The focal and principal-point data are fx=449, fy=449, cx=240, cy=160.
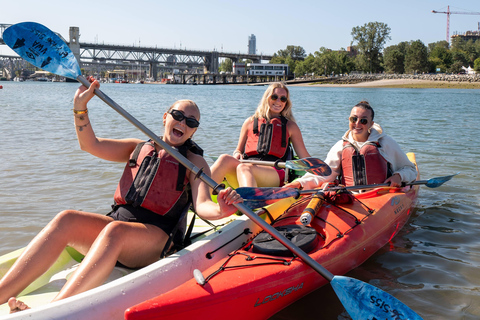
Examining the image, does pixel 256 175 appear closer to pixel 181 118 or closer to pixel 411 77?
pixel 181 118

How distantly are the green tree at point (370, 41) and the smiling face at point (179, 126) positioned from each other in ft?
271

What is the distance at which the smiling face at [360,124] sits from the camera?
431 cm

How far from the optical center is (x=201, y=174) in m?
2.67

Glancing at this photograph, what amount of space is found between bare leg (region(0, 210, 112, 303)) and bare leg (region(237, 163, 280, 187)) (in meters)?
1.62

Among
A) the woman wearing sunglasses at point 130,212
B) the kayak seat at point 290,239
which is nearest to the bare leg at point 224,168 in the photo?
the kayak seat at point 290,239

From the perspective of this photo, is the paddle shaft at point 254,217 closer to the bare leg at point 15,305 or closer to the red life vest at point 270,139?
the bare leg at point 15,305

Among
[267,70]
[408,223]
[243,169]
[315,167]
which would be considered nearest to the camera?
[315,167]

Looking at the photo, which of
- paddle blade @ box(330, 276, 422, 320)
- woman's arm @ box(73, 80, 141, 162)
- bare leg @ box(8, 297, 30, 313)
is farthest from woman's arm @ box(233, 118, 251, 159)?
bare leg @ box(8, 297, 30, 313)

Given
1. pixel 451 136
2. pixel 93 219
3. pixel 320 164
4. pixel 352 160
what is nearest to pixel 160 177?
pixel 93 219

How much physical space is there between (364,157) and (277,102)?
1080mm

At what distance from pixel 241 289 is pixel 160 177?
2.71 feet

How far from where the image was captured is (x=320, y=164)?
12.6 feet

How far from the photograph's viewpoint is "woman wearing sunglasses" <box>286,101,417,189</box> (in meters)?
4.33

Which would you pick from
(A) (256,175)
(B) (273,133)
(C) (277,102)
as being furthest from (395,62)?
(A) (256,175)
